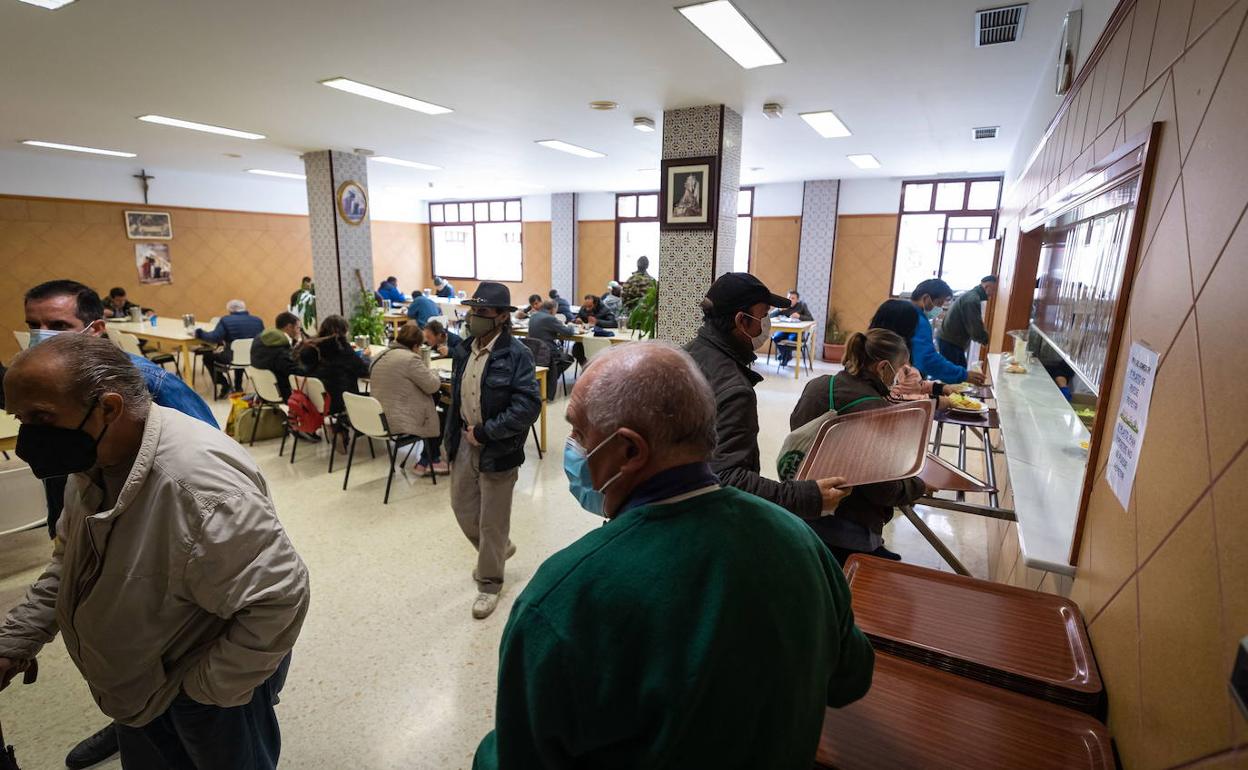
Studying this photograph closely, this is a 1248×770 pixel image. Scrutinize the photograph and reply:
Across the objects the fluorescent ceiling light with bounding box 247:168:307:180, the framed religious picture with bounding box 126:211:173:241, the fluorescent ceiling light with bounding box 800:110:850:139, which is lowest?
the framed religious picture with bounding box 126:211:173:241

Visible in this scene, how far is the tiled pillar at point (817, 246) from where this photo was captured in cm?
940

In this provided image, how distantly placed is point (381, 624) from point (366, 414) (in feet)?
5.55

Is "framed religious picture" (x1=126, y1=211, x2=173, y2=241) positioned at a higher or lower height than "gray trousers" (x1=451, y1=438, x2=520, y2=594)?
higher

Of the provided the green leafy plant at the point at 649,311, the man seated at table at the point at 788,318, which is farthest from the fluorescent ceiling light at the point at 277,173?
the man seated at table at the point at 788,318

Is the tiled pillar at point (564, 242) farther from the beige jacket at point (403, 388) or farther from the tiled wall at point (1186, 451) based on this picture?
the tiled wall at point (1186, 451)

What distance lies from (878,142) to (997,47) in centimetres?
300

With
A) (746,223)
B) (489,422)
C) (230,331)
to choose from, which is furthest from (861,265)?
(230,331)

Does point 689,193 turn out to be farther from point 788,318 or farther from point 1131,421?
point 1131,421

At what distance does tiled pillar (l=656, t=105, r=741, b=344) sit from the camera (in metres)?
5.02

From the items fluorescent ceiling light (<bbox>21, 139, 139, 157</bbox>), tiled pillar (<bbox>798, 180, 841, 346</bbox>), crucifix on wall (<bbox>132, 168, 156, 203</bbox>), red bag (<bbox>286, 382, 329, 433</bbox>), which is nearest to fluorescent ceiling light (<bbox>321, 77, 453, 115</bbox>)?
red bag (<bbox>286, 382, 329, 433</bbox>)

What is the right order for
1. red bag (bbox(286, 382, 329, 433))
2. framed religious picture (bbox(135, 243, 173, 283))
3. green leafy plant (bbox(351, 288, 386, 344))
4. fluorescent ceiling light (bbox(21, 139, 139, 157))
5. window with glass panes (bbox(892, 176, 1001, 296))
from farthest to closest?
framed religious picture (bbox(135, 243, 173, 283)) < window with glass panes (bbox(892, 176, 1001, 296)) < green leafy plant (bbox(351, 288, 386, 344)) < fluorescent ceiling light (bbox(21, 139, 139, 157)) < red bag (bbox(286, 382, 329, 433))

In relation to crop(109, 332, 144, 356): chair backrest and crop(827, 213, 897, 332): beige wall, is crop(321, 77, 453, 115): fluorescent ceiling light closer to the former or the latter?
crop(109, 332, 144, 356): chair backrest

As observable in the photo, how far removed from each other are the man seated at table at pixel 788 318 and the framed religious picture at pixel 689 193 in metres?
3.83

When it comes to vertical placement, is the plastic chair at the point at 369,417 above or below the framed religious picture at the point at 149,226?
below
